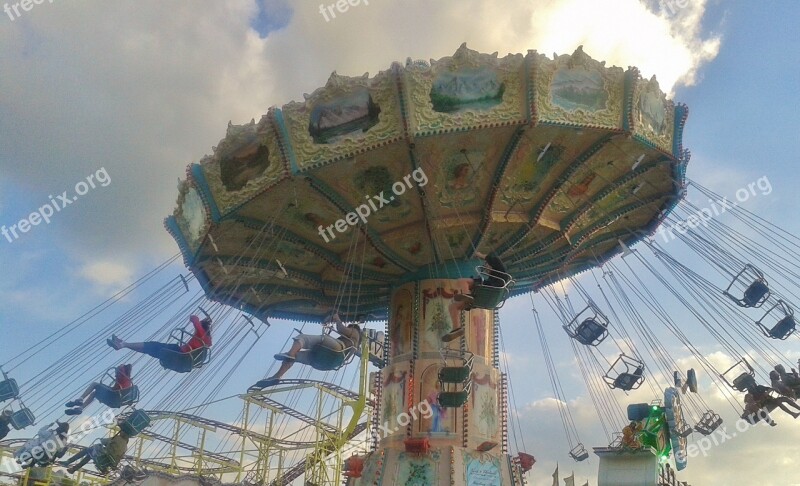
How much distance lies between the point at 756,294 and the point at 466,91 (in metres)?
5.82

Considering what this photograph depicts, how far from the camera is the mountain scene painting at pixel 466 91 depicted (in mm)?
10102

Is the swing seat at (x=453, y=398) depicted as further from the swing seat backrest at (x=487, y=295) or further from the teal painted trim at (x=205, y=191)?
the teal painted trim at (x=205, y=191)

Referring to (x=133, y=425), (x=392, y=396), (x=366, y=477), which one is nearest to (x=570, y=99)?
(x=392, y=396)

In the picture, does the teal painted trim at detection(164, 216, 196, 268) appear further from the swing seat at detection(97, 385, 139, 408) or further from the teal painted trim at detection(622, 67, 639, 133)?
the teal painted trim at detection(622, 67, 639, 133)

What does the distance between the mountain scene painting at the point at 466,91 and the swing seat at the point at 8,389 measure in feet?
29.4

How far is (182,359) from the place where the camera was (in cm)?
1115

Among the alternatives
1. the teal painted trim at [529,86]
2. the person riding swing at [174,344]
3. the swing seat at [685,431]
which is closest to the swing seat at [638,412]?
the swing seat at [685,431]

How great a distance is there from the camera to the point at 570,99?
33.8 feet

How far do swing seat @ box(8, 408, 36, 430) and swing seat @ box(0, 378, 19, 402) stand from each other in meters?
0.34

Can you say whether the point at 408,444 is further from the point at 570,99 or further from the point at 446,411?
the point at 570,99

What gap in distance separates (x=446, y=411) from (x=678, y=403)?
17.9 feet

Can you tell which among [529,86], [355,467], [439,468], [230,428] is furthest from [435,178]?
[230,428]

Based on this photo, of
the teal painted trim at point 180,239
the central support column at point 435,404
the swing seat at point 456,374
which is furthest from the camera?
the teal painted trim at point 180,239

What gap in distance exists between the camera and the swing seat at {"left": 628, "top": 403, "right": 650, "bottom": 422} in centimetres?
1453
